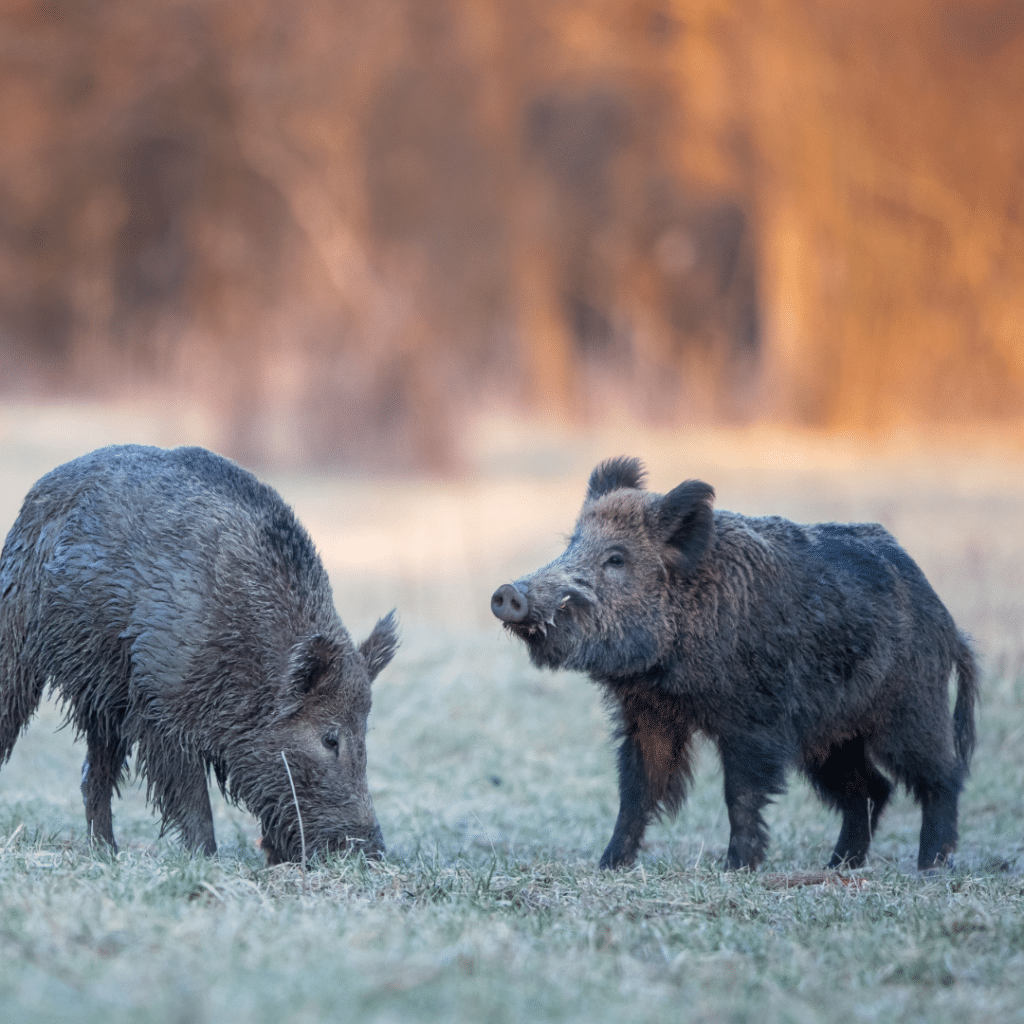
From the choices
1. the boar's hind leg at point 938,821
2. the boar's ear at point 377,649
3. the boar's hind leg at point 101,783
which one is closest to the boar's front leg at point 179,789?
the boar's hind leg at point 101,783

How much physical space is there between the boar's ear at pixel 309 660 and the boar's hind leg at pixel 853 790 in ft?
7.10

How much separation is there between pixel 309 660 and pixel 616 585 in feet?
3.96

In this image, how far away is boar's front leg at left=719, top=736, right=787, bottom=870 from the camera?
504 cm

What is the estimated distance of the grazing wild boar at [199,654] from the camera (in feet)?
16.0

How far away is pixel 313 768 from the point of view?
4930 mm

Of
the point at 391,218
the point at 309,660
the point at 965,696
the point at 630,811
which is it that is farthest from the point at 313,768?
the point at 391,218

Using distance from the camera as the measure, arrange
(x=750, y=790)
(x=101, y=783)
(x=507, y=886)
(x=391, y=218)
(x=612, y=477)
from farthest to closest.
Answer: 1. (x=391, y=218)
2. (x=612, y=477)
3. (x=101, y=783)
4. (x=750, y=790)
5. (x=507, y=886)

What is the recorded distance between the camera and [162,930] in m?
3.35

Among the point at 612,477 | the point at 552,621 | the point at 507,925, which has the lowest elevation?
the point at 507,925

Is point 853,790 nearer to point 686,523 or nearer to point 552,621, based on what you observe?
point 686,523

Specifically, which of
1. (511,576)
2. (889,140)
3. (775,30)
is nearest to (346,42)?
(775,30)

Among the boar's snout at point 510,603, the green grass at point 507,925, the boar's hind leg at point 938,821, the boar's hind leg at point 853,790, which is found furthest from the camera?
the boar's hind leg at point 853,790

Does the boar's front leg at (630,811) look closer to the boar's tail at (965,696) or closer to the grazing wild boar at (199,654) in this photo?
the grazing wild boar at (199,654)

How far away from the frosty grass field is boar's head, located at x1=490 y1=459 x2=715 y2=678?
29.5 inches
